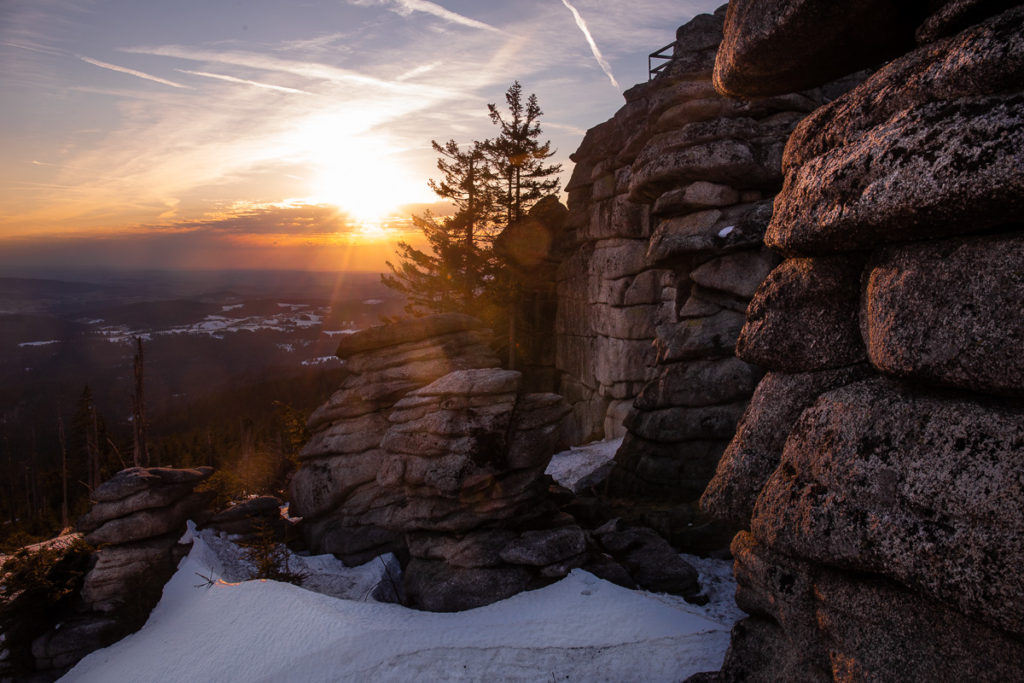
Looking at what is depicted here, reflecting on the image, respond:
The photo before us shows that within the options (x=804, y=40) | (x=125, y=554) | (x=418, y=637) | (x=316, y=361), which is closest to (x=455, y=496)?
(x=418, y=637)

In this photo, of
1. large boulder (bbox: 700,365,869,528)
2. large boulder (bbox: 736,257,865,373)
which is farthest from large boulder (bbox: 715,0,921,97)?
large boulder (bbox: 700,365,869,528)

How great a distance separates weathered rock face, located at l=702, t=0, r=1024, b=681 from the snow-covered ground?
3457 millimetres

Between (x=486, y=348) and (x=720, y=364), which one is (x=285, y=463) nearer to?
(x=486, y=348)

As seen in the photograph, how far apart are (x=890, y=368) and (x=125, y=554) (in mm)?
18836

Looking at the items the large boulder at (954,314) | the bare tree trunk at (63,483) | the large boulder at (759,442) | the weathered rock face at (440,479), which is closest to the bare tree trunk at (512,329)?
the weathered rock face at (440,479)

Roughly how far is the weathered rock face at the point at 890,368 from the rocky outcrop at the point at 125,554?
49.3 ft

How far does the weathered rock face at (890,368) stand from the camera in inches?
210

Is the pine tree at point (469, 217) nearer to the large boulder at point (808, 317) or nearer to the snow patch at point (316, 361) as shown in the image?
the large boulder at point (808, 317)

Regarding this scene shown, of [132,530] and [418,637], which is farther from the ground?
[132,530]

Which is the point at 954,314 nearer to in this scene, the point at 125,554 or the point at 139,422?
the point at 125,554

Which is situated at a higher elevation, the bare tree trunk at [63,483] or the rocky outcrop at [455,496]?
the rocky outcrop at [455,496]

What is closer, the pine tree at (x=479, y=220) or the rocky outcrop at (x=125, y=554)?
the rocky outcrop at (x=125, y=554)

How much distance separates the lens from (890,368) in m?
6.37

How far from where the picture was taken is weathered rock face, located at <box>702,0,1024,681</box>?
534 centimetres
